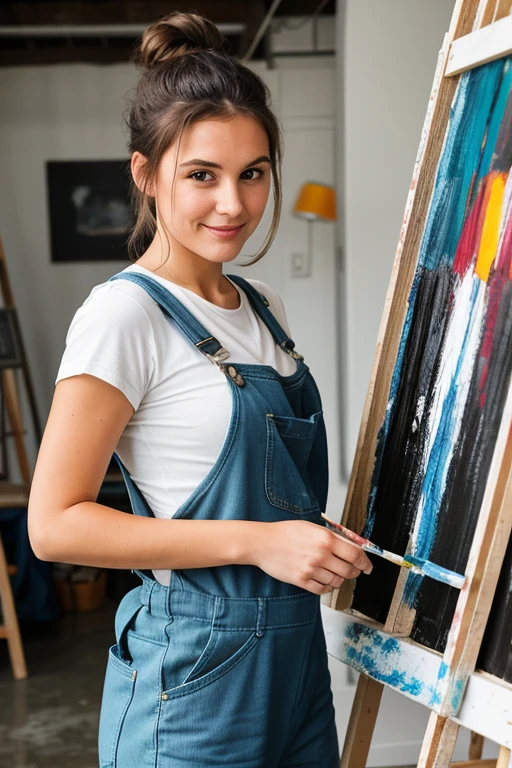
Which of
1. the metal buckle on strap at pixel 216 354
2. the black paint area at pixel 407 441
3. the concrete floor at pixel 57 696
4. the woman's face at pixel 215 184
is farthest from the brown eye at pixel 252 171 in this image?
the concrete floor at pixel 57 696

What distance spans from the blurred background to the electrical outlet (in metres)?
0.01

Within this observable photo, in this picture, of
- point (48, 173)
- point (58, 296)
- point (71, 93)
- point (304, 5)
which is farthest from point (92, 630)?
point (304, 5)

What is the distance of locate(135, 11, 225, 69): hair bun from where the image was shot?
147 centimetres

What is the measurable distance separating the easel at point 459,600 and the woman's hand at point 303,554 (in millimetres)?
187

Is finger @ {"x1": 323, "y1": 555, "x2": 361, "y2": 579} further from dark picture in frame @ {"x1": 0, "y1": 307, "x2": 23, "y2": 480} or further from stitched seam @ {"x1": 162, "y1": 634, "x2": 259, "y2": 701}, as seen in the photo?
dark picture in frame @ {"x1": 0, "y1": 307, "x2": 23, "y2": 480}

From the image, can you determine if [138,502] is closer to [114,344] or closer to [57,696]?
[114,344]

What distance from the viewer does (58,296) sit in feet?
22.4

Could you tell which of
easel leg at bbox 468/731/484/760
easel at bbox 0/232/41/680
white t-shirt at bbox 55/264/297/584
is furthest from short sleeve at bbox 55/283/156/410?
easel at bbox 0/232/41/680

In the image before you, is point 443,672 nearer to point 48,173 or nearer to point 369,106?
point 369,106

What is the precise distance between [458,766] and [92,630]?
389 centimetres

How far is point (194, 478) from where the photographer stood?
1333mm

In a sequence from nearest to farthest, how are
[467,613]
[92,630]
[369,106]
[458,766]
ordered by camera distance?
[467,613]
[458,766]
[369,106]
[92,630]

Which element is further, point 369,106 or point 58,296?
point 58,296

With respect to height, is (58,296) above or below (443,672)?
below
